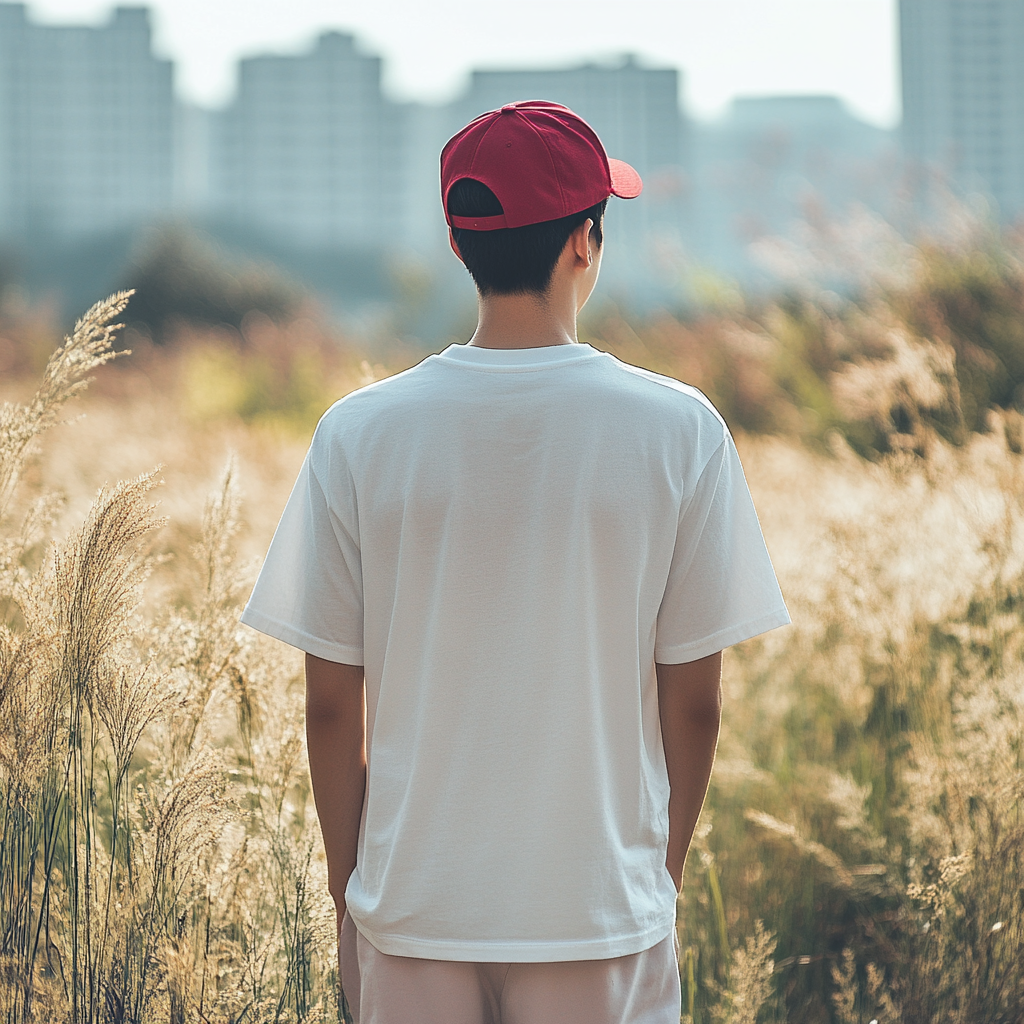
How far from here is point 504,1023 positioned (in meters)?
1.05

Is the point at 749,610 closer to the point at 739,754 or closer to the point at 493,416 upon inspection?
the point at 493,416

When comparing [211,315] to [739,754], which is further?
[211,315]

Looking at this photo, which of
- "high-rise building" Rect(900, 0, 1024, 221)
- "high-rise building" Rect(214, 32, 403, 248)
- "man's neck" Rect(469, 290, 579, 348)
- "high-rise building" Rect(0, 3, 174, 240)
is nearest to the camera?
"man's neck" Rect(469, 290, 579, 348)

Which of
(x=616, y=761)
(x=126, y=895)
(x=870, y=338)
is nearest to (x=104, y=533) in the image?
(x=126, y=895)

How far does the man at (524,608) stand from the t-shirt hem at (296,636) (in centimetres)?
5

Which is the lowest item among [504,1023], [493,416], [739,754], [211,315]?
[211,315]

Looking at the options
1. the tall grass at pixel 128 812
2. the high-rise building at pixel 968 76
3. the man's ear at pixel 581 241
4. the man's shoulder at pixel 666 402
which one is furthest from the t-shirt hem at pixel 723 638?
the high-rise building at pixel 968 76

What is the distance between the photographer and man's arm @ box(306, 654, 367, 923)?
1.17 m

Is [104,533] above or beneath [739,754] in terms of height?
above

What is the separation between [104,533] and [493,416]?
0.69m

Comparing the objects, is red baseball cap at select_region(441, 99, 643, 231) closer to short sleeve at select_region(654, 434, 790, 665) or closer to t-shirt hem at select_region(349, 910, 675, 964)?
short sleeve at select_region(654, 434, 790, 665)

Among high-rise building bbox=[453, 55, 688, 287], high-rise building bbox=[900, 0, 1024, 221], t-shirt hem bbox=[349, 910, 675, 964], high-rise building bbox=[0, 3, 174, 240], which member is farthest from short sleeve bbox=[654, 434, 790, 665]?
high-rise building bbox=[0, 3, 174, 240]

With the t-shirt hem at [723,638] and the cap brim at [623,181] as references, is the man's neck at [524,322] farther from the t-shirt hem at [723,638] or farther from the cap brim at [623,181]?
the t-shirt hem at [723,638]

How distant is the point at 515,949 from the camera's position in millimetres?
993
